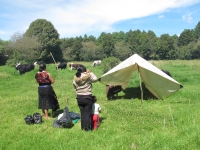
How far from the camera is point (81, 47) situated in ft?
179

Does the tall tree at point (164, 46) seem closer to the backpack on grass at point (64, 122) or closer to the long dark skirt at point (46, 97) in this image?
the long dark skirt at point (46, 97)

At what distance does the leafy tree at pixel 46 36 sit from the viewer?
45.5m

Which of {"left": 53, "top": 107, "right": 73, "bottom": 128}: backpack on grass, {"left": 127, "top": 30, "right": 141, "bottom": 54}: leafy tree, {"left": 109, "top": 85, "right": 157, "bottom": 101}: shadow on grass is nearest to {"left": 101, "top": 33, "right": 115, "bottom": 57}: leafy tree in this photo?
{"left": 127, "top": 30, "right": 141, "bottom": 54}: leafy tree

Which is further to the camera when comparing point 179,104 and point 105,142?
point 179,104

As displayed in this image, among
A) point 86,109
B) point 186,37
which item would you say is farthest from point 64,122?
point 186,37

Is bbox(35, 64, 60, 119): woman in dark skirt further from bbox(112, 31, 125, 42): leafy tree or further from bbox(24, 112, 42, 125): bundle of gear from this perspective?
bbox(112, 31, 125, 42): leafy tree

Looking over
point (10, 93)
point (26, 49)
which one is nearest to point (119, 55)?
point (26, 49)

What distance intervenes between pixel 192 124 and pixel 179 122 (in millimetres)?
394

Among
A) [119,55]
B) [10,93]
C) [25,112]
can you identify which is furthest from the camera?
[119,55]

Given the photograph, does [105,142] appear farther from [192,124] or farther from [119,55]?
[119,55]

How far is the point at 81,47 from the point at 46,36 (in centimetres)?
1064

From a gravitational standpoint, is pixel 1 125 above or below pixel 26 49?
below

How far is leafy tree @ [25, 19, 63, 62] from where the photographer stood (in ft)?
149

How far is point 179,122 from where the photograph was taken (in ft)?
20.3
